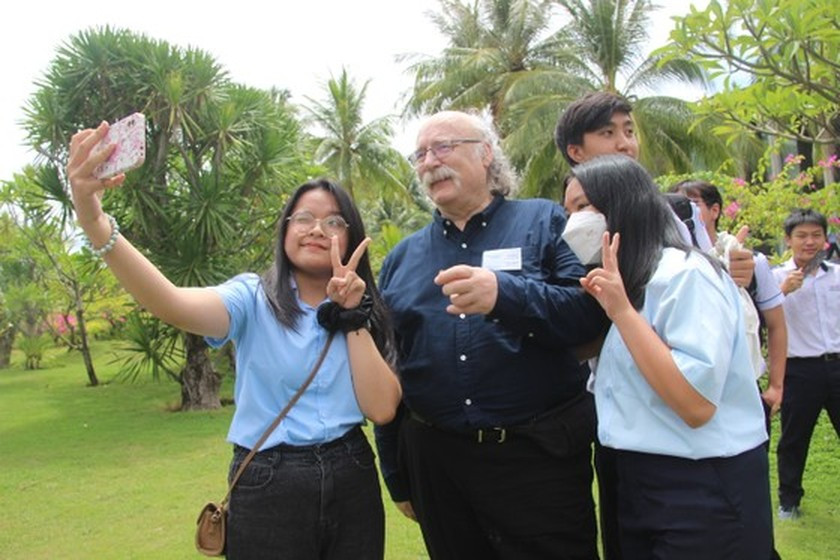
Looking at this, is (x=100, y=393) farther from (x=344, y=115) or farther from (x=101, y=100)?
(x=344, y=115)

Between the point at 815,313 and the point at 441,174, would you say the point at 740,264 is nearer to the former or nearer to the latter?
the point at 441,174

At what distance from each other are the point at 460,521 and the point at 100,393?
14142mm

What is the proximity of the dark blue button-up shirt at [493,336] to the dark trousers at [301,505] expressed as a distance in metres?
0.37

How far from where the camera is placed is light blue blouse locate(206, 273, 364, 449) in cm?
207

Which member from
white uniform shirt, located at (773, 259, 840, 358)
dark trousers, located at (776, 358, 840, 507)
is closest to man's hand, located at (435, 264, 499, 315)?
white uniform shirt, located at (773, 259, 840, 358)

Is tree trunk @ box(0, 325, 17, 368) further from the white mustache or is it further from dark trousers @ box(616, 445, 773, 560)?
dark trousers @ box(616, 445, 773, 560)

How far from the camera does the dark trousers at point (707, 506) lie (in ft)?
5.60

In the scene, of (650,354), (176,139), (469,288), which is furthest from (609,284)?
(176,139)

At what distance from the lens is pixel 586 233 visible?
6.44ft

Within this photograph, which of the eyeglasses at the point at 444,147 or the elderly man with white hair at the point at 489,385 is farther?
the eyeglasses at the point at 444,147

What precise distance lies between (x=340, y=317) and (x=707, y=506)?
3.53 feet

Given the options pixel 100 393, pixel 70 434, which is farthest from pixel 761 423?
pixel 100 393

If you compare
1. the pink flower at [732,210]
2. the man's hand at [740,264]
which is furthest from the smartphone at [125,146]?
the pink flower at [732,210]

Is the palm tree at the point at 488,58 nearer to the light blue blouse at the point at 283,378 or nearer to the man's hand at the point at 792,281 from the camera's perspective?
the man's hand at the point at 792,281
